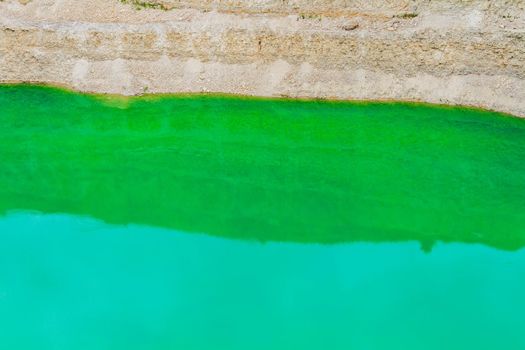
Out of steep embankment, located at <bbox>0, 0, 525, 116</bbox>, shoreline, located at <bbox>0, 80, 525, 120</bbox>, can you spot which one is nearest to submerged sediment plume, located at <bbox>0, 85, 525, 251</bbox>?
shoreline, located at <bbox>0, 80, 525, 120</bbox>

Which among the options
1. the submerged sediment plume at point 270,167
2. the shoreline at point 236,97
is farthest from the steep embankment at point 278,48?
the submerged sediment plume at point 270,167

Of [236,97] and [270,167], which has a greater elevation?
[236,97]

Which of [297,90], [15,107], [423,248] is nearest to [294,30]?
[297,90]

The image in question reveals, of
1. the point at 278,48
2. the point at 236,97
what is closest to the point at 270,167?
the point at 236,97

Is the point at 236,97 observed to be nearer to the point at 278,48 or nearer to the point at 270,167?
the point at 278,48

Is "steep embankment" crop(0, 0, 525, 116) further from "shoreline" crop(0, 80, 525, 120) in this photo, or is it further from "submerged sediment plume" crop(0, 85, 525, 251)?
"submerged sediment plume" crop(0, 85, 525, 251)

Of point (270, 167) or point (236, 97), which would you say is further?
point (236, 97)

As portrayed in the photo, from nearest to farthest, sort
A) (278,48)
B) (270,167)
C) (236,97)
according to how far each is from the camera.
→ 1. (270,167)
2. (278,48)
3. (236,97)
